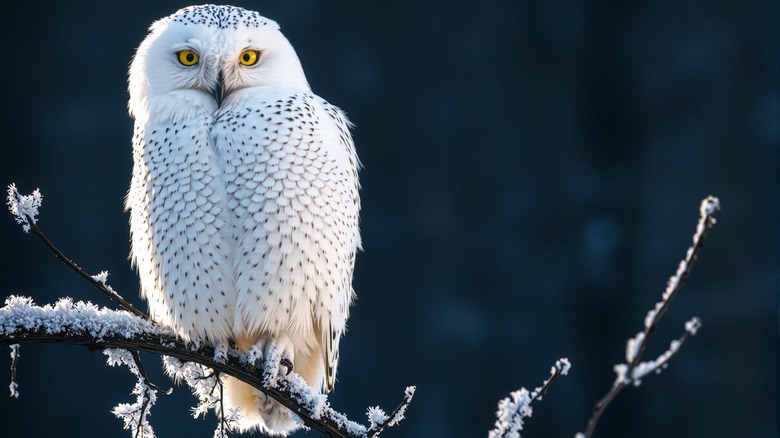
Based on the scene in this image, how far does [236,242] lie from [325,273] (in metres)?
0.14

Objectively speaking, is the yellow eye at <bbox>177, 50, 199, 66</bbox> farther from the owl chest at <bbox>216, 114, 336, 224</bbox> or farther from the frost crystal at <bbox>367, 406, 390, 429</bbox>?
the frost crystal at <bbox>367, 406, 390, 429</bbox>

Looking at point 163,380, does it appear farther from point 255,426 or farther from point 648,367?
point 648,367

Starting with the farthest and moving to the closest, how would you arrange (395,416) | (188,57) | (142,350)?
(188,57) < (142,350) < (395,416)

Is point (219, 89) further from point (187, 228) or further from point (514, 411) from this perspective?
point (514, 411)

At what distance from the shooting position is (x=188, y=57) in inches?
48.4

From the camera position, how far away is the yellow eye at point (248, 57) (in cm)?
123

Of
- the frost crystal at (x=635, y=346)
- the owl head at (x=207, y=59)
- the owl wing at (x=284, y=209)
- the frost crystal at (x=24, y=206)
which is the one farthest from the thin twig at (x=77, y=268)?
the frost crystal at (x=635, y=346)

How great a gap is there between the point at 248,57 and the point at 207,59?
0.20ft

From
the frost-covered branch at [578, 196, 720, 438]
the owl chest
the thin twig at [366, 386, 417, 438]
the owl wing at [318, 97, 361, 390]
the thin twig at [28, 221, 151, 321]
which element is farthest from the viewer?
the owl wing at [318, 97, 361, 390]

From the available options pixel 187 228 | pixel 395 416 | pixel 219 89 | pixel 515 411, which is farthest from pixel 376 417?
pixel 219 89

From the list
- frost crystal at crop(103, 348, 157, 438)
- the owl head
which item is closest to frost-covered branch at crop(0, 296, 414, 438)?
frost crystal at crop(103, 348, 157, 438)

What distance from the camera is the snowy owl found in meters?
1.18

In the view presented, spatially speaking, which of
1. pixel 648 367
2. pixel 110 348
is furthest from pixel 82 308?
pixel 648 367

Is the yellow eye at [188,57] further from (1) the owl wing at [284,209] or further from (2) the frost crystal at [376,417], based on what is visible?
(2) the frost crystal at [376,417]
